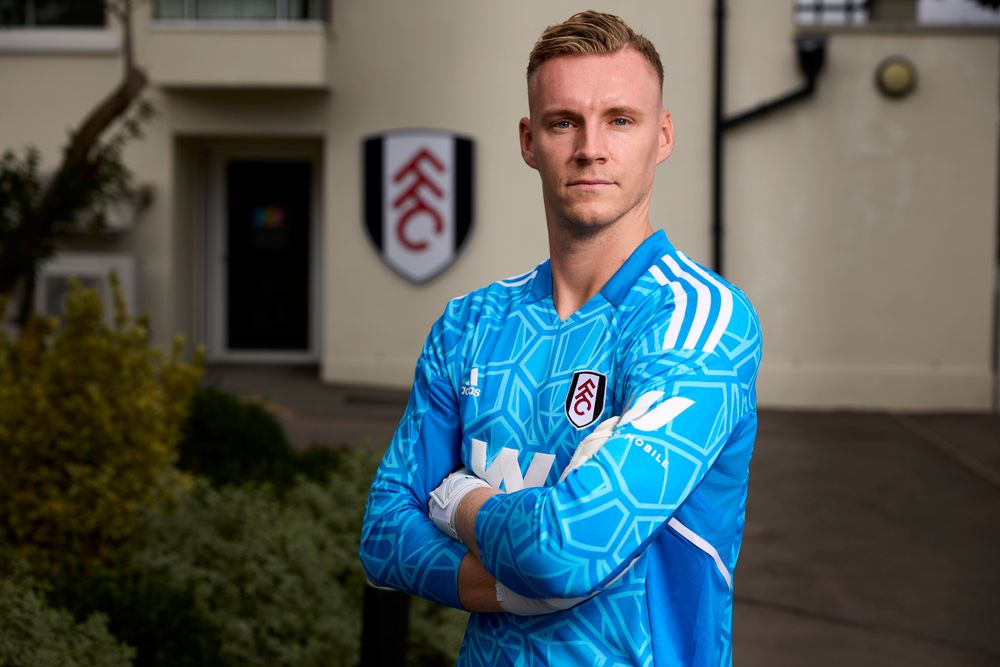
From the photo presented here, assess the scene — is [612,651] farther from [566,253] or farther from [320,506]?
[320,506]

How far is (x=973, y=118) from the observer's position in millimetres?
11430

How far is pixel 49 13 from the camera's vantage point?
1233 centimetres

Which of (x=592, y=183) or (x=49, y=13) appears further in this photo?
(x=49, y=13)

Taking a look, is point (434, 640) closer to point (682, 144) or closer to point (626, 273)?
point (626, 273)

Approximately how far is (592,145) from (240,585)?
276cm

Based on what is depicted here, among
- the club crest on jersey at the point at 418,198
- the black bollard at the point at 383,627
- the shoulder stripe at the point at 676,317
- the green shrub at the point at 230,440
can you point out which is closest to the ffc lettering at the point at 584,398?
the shoulder stripe at the point at 676,317

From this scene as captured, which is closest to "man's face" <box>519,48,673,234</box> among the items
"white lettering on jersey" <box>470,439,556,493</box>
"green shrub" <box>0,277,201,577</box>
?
"white lettering on jersey" <box>470,439,556,493</box>

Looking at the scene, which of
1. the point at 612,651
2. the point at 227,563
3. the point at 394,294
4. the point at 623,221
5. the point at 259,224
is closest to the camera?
the point at 612,651

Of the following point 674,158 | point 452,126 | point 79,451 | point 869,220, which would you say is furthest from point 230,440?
point 869,220

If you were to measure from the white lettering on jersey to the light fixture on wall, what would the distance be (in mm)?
10592

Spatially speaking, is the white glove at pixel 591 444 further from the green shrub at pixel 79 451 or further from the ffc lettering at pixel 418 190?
the ffc lettering at pixel 418 190

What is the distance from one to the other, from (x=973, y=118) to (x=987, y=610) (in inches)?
297

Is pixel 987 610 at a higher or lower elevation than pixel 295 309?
lower

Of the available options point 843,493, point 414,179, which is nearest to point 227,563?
point 843,493
